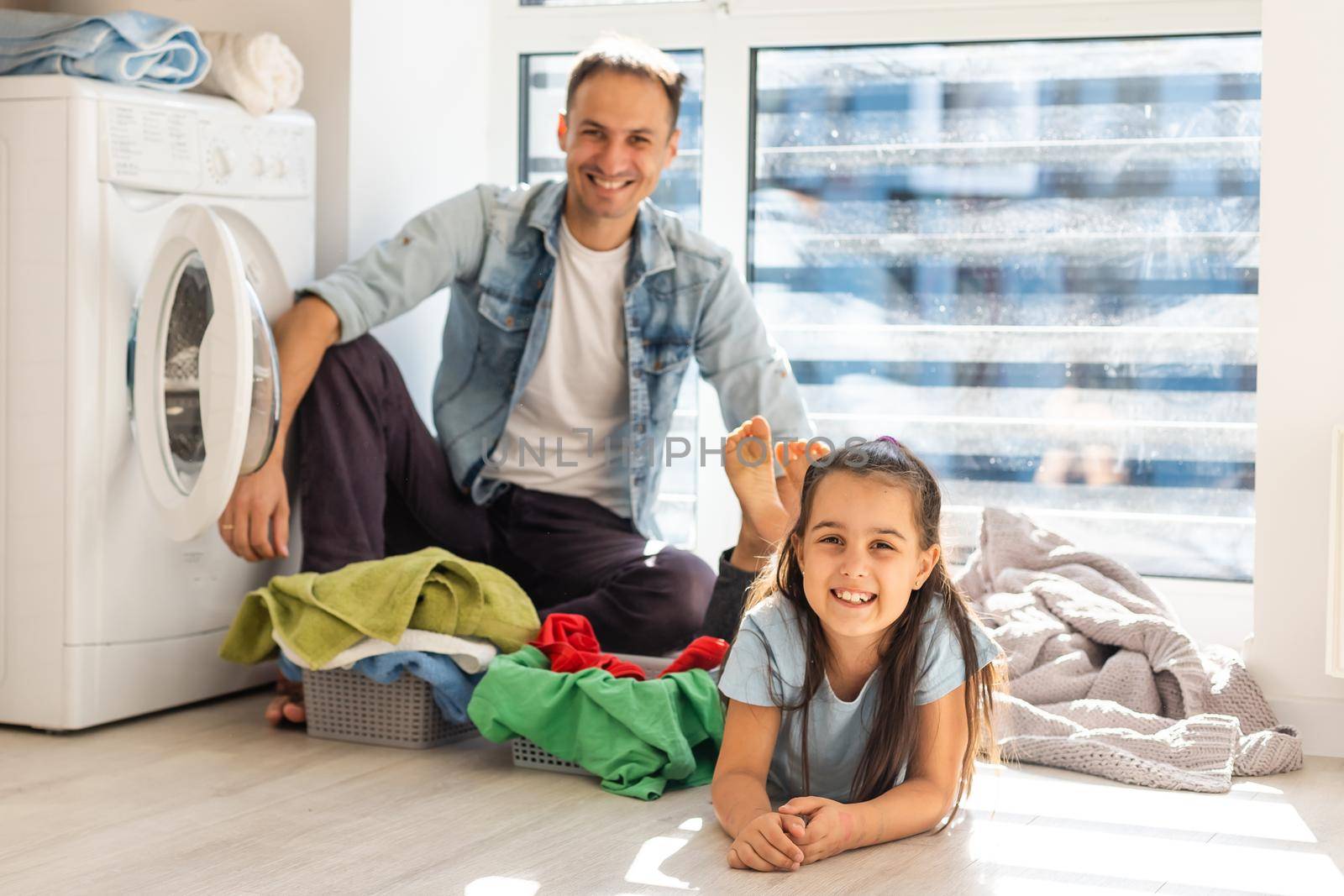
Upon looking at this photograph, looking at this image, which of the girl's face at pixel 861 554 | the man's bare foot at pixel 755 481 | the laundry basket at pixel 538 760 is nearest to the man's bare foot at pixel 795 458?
the man's bare foot at pixel 755 481

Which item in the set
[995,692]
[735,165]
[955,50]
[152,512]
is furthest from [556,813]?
[955,50]

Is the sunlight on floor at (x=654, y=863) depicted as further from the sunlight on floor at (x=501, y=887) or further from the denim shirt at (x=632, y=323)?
the denim shirt at (x=632, y=323)

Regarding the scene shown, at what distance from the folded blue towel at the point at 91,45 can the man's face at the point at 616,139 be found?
2.06 feet

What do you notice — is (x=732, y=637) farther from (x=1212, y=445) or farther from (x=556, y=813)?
(x=1212, y=445)

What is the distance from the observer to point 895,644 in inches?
65.4

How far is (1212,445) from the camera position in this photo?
8.68 feet

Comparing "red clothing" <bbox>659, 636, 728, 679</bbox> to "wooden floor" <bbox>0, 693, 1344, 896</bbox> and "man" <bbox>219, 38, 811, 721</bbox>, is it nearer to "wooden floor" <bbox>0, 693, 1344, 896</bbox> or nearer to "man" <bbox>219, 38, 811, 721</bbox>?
"wooden floor" <bbox>0, 693, 1344, 896</bbox>

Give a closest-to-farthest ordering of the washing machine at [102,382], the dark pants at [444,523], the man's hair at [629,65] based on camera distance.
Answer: the washing machine at [102,382] < the dark pants at [444,523] < the man's hair at [629,65]

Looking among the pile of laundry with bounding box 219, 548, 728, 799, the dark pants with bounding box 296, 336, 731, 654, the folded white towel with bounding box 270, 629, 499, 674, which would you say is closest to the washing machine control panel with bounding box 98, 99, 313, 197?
the dark pants with bounding box 296, 336, 731, 654

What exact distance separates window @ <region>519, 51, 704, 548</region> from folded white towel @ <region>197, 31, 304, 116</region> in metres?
0.76

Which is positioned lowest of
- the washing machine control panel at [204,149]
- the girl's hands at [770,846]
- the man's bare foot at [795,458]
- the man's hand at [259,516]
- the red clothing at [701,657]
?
the girl's hands at [770,846]

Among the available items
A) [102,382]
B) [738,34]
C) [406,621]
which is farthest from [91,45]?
[738,34]

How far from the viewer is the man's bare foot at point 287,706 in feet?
6.95

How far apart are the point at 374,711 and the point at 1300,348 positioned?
1.41m
